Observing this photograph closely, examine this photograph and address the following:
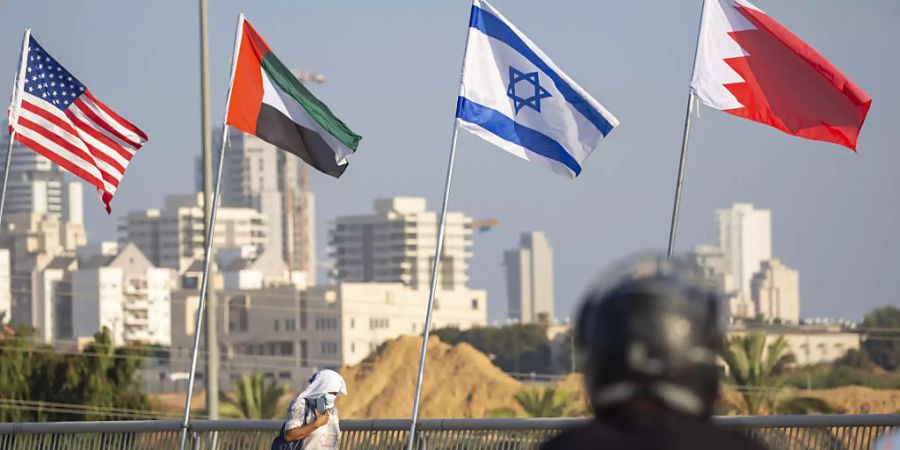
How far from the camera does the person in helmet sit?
7.55 ft

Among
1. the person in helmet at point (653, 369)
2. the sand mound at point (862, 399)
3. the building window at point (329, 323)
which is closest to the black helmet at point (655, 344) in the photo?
the person in helmet at point (653, 369)

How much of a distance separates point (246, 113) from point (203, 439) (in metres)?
2.80

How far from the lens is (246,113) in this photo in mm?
13555

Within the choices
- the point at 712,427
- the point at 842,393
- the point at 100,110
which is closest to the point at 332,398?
the point at 100,110

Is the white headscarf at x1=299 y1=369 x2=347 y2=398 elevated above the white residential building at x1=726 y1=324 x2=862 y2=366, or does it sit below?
above

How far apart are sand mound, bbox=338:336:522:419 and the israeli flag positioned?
311 feet

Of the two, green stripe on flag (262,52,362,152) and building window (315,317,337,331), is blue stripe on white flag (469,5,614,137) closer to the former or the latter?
green stripe on flag (262,52,362,152)

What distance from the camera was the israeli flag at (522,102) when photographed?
40.3ft

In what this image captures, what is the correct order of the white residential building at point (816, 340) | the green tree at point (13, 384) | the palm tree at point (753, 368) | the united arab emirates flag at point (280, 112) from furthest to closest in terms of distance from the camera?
1. the white residential building at point (816, 340)
2. the palm tree at point (753, 368)
3. the green tree at point (13, 384)
4. the united arab emirates flag at point (280, 112)

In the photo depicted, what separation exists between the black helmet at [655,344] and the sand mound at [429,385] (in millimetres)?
105115

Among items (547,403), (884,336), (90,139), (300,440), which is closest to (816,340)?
(884,336)

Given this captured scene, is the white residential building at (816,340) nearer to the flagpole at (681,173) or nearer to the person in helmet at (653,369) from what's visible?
the flagpole at (681,173)

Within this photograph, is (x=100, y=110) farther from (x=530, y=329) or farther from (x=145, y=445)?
(x=530, y=329)

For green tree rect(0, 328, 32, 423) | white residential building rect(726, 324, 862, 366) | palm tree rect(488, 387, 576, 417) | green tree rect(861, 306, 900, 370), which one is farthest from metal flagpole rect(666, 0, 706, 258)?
white residential building rect(726, 324, 862, 366)
